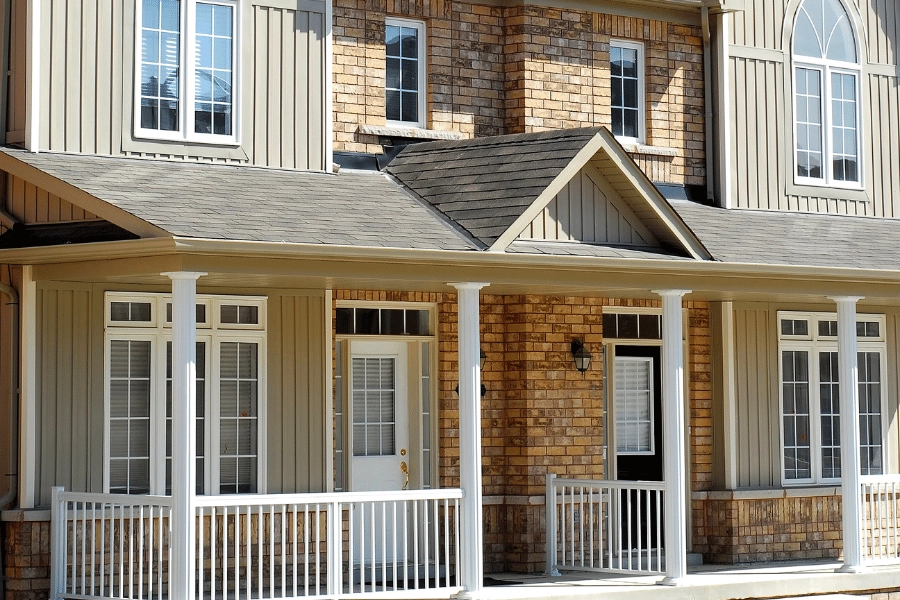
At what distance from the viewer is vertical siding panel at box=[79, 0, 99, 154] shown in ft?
44.6

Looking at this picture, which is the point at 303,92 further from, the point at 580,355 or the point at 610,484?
the point at 610,484

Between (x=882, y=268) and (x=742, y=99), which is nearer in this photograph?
(x=882, y=268)

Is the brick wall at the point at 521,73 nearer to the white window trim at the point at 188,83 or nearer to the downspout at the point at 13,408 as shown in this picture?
the white window trim at the point at 188,83

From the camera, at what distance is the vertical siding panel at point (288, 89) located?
1473 centimetres

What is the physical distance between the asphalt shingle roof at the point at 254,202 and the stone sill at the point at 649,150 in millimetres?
3294

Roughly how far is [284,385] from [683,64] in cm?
610

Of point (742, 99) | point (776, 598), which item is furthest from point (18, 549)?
point (742, 99)

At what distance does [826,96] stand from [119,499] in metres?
9.91

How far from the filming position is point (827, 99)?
1825cm

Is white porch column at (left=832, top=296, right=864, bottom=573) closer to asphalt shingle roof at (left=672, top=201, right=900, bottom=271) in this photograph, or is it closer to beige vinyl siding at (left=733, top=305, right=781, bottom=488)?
A: asphalt shingle roof at (left=672, top=201, right=900, bottom=271)

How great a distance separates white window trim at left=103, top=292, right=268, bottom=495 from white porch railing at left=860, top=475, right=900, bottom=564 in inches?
236

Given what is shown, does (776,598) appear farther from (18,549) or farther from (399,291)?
(18,549)

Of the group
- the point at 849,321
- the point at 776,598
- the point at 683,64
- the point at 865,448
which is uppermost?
the point at 683,64

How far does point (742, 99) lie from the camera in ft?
57.9
